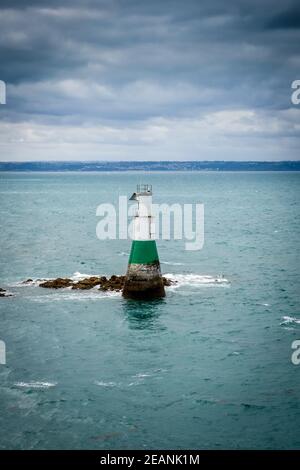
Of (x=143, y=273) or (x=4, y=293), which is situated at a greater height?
(x=143, y=273)

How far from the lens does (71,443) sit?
18.0 metres

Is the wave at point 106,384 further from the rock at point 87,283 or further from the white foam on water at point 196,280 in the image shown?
the white foam on water at point 196,280

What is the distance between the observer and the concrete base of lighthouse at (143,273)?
106 feet

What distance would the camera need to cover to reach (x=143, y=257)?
32.4 meters

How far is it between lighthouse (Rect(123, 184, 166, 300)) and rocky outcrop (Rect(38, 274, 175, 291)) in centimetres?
319

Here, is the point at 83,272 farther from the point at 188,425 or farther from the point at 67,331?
the point at 188,425

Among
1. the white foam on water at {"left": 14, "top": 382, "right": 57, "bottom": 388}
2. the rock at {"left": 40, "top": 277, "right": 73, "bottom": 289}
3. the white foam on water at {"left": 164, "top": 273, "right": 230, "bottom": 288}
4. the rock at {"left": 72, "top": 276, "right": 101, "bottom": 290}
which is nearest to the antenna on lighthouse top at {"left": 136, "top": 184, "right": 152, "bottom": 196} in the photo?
the white foam on water at {"left": 164, "top": 273, "right": 230, "bottom": 288}

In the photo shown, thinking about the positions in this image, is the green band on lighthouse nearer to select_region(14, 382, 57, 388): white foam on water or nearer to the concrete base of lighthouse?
the concrete base of lighthouse

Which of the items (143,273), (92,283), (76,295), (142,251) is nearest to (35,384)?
(143,273)

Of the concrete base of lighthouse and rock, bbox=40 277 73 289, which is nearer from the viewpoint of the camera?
the concrete base of lighthouse

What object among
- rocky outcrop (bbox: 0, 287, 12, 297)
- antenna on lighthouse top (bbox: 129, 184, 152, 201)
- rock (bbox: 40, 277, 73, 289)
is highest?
antenna on lighthouse top (bbox: 129, 184, 152, 201)

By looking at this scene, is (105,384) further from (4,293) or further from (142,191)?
(4,293)

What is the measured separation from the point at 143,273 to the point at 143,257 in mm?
952

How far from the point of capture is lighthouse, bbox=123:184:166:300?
3241 cm
